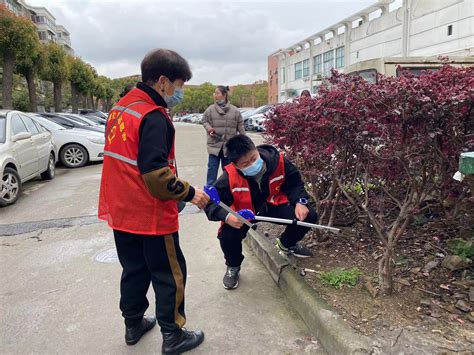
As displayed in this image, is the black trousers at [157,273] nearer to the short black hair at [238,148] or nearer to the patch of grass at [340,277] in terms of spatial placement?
the short black hair at [238,148]

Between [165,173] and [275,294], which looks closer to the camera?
[165,173]

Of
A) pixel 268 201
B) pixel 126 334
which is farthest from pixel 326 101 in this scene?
pixel 126 334

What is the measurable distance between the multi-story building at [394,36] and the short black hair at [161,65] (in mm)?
11667

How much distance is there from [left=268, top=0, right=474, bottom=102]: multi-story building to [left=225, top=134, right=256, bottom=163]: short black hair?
11.0m

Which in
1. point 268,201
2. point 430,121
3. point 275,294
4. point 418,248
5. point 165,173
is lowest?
point 275,294

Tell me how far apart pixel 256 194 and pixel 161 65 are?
1364 mm

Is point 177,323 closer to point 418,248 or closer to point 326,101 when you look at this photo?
point 326,101

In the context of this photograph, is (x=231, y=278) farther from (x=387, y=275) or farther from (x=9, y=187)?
(x=9, y=187)

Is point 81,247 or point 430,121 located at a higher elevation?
point 430,121

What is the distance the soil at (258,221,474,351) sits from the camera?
7.57 feet

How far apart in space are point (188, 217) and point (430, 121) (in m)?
3.52

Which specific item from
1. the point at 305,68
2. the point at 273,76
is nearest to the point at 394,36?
the point at 305,68

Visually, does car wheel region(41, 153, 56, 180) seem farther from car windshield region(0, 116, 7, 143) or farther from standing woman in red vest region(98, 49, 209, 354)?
standing woman in red vest region(98, 49, 209, 354)

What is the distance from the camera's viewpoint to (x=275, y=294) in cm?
303
